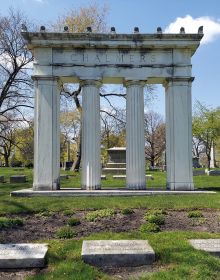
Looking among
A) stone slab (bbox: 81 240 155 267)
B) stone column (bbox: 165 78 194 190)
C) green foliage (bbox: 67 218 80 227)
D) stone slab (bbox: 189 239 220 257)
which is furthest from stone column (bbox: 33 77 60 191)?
stone slab (bbox: 81 240 155 267)

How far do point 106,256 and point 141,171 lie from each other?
31.9 ft

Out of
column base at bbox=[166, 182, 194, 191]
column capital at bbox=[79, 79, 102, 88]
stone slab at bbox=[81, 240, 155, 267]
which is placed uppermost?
column capital at bbox=[79, 79, 102, 88]

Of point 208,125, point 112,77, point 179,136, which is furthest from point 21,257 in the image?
point 208,125

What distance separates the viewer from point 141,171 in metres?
16.2

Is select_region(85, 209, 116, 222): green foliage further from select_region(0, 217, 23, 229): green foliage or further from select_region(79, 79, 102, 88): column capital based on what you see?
select_region(79, 79, 102, 88): column capital

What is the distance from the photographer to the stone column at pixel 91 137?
52.4 ft

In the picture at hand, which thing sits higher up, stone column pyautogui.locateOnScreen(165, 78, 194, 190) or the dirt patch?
stone column pyautogui.locateOnScreen(165, 78, 194, 190)

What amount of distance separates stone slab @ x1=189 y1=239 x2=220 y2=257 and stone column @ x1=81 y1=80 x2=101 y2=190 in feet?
27.9

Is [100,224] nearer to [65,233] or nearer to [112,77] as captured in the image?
[65,233]

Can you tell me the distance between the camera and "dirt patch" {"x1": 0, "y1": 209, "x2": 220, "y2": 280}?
8978 mm

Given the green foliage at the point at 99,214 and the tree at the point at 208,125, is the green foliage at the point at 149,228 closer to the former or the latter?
the green foliage at the point at 99,214

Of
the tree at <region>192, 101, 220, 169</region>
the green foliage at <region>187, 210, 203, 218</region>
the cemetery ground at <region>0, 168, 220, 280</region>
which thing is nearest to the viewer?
the cemetery ground at <region>0, 168, 220, 280</region>

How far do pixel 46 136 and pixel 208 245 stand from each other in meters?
9.96

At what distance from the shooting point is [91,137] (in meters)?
16.0
